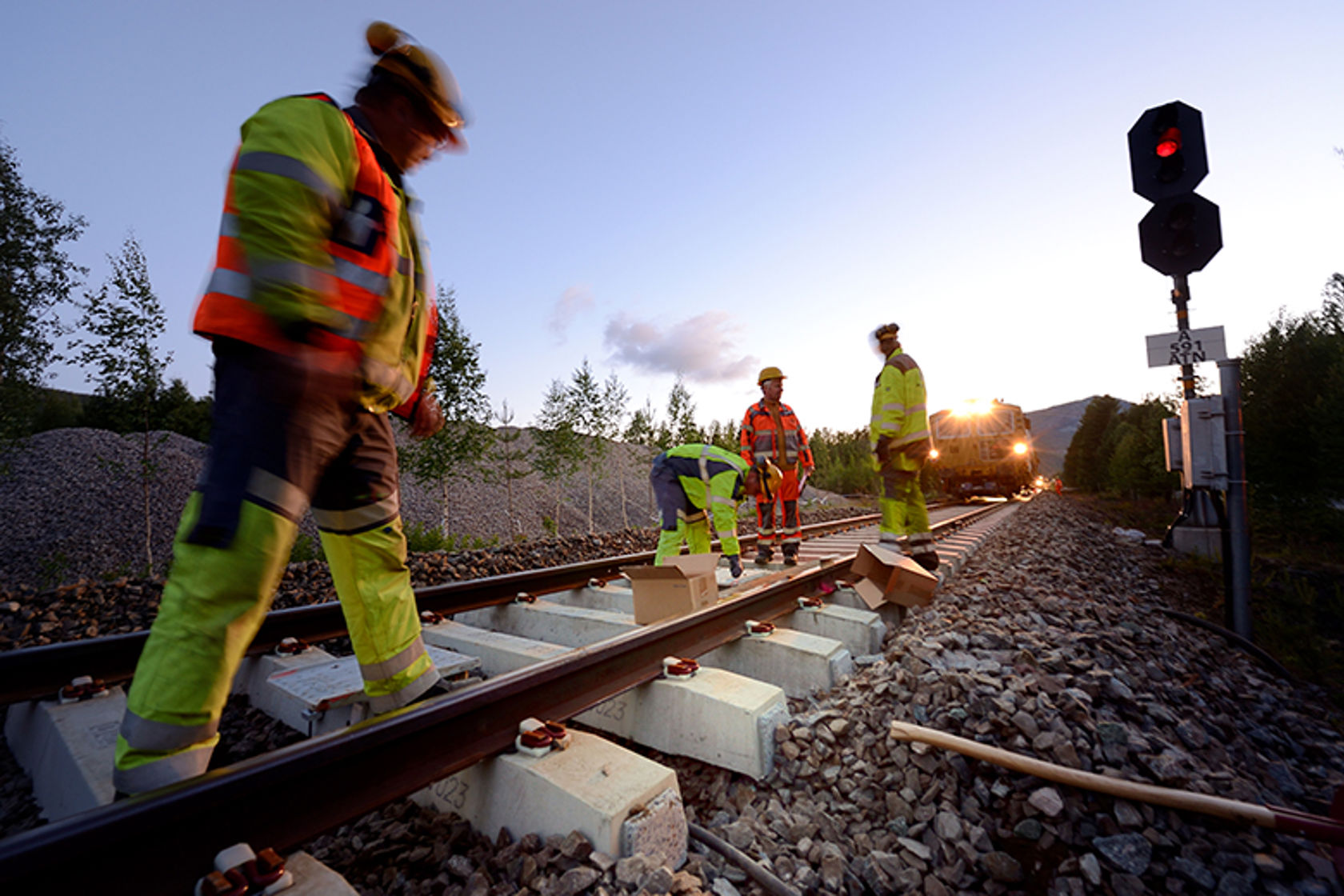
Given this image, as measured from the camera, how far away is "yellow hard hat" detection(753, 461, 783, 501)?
636 centimetres

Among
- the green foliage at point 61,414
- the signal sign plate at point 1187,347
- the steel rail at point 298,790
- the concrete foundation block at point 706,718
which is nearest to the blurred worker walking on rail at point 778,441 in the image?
the signal sign plate at point 1187,347

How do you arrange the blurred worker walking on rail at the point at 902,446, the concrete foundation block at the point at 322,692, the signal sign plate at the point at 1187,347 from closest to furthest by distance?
1. the concrete foundation block at the point at 322,692
2. the signal sign plate at the point at 1187,347
3. the blurred worker walking on rail at the point at 902,446

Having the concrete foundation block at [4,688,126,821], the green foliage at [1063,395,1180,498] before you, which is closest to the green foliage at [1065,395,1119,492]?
the green foliage at [1063,395,1180,498]

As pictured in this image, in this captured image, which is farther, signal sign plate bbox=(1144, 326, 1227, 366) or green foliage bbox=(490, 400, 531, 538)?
green foliage bbox=(490, 400, 531, 538)

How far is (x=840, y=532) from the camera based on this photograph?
10609 mm

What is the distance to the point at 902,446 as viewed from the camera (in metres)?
5.87

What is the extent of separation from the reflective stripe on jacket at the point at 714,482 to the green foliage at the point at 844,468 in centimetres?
2418

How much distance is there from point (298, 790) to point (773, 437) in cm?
589

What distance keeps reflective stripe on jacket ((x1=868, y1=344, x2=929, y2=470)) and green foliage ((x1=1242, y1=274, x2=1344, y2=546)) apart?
794 centimetres

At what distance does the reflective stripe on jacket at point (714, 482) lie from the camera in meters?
5.59

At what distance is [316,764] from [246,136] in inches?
69.0

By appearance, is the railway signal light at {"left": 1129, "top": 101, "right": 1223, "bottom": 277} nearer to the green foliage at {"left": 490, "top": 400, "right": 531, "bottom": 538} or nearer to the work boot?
the work boot

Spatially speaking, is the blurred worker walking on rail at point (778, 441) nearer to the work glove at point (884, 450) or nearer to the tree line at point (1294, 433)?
the work glove at point (884, 450)

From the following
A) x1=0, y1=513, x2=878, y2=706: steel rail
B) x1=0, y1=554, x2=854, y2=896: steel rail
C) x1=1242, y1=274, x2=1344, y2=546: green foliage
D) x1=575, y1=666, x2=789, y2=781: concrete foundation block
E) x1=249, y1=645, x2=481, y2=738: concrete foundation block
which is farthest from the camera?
x1=1242, y1=274, x2=1344, y2=546: green foliage
